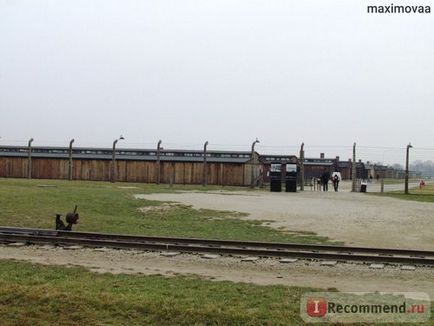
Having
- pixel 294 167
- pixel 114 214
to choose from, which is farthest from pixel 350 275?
pixel 294 167

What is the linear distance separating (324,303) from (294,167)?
26367 millimetres

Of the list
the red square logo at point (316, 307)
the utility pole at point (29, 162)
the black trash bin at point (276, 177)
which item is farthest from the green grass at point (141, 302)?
the utility pole at point (29, 162)

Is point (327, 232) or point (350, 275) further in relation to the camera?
point (327, 232)

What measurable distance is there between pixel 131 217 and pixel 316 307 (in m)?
12.3

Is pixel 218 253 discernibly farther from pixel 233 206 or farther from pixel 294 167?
pixel 294 167

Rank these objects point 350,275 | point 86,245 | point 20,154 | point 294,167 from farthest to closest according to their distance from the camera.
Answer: point 20,154 → point 294,167 → point 86,245 → point 350,275

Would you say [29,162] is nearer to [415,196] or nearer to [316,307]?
[415,196]

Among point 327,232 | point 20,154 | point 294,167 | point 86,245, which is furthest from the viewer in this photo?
point 20,154

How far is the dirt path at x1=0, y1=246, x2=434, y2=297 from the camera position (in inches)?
332

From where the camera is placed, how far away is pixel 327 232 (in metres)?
15.1

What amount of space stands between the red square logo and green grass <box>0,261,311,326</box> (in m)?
0.16

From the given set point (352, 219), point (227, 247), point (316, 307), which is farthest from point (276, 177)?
point (316, 307)

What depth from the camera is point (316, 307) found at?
6.63m

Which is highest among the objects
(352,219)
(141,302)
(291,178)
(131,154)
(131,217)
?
(131,154)
